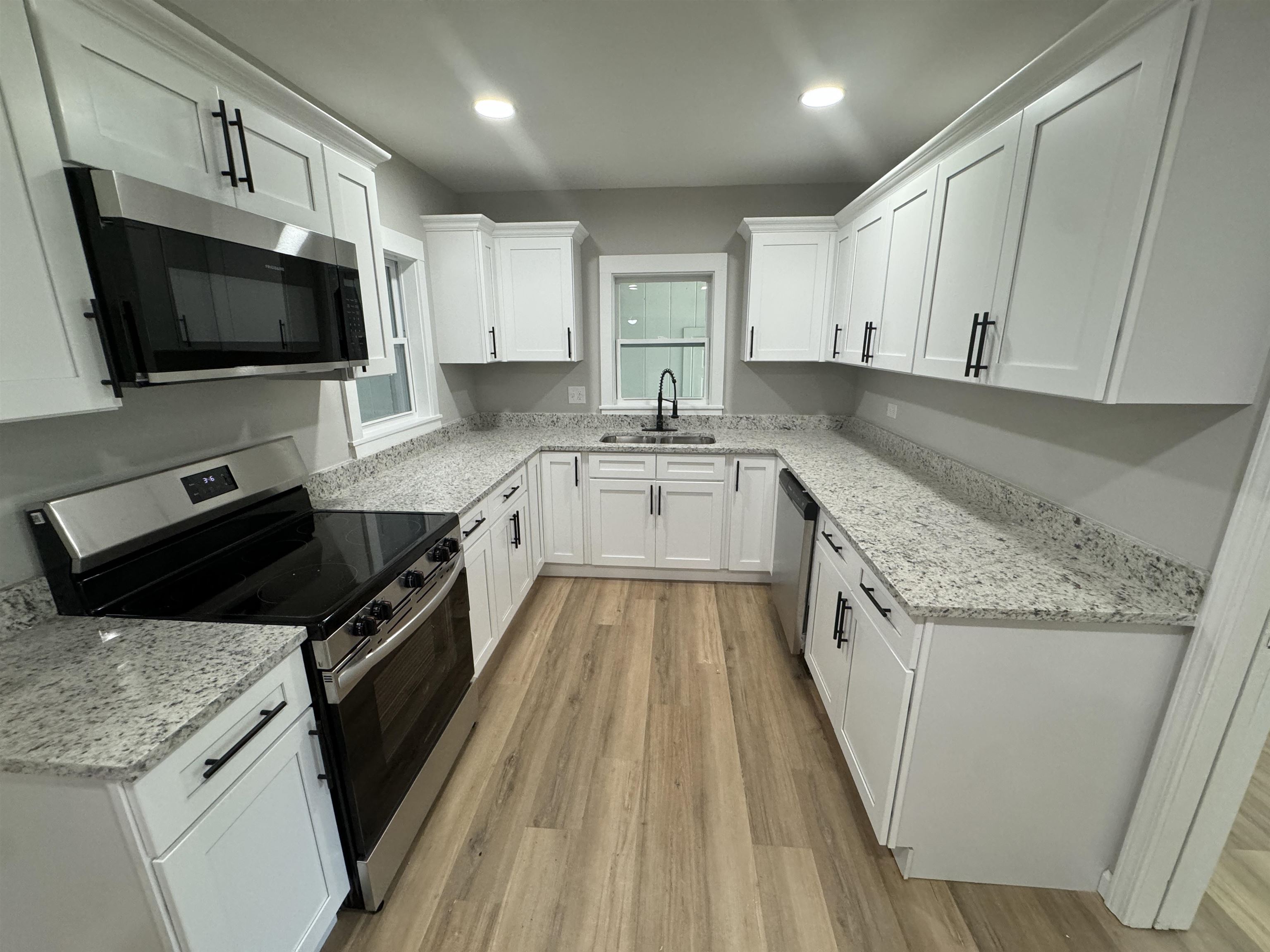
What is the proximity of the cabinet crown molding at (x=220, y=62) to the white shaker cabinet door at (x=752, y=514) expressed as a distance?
Answer: 232cm

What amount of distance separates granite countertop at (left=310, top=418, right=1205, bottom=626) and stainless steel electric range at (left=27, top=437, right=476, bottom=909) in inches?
11.6

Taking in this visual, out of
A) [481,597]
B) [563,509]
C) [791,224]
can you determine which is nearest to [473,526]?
[481,597]

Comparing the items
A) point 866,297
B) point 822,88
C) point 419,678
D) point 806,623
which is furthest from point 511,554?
point 822,88

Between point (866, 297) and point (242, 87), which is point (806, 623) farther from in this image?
point (242, 87)

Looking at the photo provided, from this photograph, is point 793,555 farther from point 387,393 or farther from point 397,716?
point 387,393

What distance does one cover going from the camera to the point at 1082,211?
1.19 metres

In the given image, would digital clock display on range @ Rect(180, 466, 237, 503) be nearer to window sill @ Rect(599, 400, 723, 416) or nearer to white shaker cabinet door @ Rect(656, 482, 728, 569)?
white shaker cabinet door @ Rect(656, 482, 728, 569)

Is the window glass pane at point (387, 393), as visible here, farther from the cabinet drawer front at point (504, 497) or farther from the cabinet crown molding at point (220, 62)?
the cabinet crown molding at point (220, 62)

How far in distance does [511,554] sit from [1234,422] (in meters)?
2.51

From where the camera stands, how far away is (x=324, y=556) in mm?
1494

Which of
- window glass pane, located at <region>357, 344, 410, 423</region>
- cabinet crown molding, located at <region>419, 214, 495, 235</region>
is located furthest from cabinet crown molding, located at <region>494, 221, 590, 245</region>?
window glass pane, located at <region>357, 344, 410, 423</region>

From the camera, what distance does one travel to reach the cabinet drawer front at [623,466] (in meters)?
3.10

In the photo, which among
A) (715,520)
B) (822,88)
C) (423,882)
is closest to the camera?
(423,882)

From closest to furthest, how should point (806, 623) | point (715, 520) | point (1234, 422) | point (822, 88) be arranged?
1. point (1234, 422)
2. point (822, 88)
3. point (806, 623)
4. point (715, 520)
